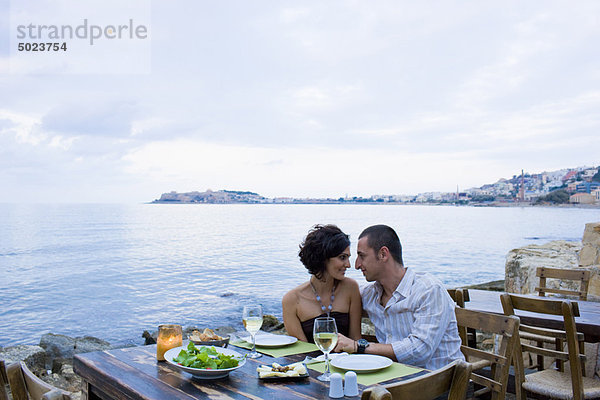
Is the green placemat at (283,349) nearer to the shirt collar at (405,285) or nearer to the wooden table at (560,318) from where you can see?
the shirt collar at (405,285)

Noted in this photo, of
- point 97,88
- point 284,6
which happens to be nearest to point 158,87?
point 97,88

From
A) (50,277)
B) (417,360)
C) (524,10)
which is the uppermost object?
(524,10)

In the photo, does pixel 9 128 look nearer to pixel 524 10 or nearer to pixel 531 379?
pixel 524 10

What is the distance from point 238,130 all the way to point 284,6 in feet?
165

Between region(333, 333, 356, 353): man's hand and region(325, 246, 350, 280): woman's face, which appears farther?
region(325, 246, 350, 280): woman's face

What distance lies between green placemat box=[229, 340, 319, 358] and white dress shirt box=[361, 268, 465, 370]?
53cm

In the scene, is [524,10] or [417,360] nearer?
[417,360]

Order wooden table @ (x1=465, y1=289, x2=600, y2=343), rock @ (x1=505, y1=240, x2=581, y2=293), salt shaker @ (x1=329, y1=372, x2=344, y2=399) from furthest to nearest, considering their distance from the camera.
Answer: rock @ (x1=505, y1=240, x2=581, y2=293) < wooden table @ (x1=465, y1=289, x2=600, y2=343) < salt shaker @ (x1=329, y1=372, x2=344, y2=399)

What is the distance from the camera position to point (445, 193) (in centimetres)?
12888

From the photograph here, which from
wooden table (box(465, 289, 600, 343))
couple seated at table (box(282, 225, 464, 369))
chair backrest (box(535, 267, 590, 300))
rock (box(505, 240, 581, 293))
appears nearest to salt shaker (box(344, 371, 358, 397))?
couple seated at table (box(282, 225, 464, 369))

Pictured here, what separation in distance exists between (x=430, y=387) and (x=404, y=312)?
1452mm

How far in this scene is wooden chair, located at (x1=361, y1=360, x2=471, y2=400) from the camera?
1485 mm

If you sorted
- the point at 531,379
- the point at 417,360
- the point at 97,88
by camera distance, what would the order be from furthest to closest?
the point at 97,88
the point at 531,379
the point at 417,360

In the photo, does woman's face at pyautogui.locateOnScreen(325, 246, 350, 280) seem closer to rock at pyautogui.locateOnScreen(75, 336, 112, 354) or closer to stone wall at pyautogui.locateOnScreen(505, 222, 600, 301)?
stone wall at pyautogui.locateOnScreen(505, 222, 600, 301)
